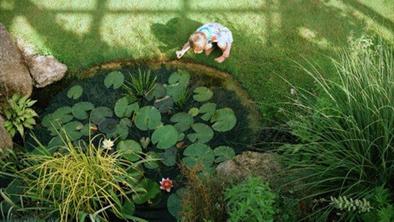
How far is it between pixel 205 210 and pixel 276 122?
117 cm

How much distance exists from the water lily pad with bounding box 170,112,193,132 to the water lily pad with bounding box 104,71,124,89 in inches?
23.7

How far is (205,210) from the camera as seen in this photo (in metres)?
3.24

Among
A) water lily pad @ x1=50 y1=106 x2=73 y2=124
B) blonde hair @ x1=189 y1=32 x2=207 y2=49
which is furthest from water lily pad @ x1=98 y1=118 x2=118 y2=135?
blonde hair @ x1=189 y1=32 x2=207 y2=49

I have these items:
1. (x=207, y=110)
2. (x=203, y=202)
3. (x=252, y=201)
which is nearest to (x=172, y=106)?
(x=207, y=110)

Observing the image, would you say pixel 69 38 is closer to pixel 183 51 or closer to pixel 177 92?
pixel 183 51

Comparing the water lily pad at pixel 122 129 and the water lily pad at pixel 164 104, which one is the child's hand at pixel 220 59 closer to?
the water lily pad at pixel 164 104

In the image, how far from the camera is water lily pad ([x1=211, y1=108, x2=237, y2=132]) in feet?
13.8

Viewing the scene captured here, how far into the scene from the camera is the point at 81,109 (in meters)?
4.39

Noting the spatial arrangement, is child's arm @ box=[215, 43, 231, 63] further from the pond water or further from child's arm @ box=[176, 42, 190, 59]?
child's arm @ box=[176, 42, 190, 59]

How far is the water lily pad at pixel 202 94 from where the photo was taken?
14.4 ft

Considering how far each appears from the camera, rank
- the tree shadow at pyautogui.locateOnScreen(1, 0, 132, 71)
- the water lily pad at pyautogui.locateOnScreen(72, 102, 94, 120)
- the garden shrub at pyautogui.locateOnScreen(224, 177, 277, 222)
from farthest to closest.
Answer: the tree shadow at pyautogui.locateOnScreen(1, 0, 132, 71) < the water lily pad at pyautogui.locateOnScreen(72, 102, 94, 120) < the garden shrub at pyautogui.locateOnScreen(224, 177, 277, 222)

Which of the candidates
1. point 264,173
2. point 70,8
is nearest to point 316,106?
point 264,173

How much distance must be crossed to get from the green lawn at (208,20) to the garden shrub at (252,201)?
1.49 meters

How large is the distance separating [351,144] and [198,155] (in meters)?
1.23
